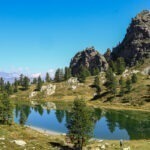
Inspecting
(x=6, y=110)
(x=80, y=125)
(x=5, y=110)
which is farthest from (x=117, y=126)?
(x=80, y=125)

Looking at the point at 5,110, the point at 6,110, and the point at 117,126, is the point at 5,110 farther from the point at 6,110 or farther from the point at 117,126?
the point at 117,126

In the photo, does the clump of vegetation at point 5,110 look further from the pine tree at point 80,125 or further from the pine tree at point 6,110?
the pine tree at point 80,125

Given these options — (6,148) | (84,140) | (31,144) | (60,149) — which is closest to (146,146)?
(84,140)

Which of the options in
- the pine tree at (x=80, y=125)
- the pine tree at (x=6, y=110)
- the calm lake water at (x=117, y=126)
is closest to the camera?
the pine tree at (x=80, y=125)

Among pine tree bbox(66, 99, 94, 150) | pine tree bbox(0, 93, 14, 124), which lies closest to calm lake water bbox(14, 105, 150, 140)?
pine tree bbox(0, 93, 14, 124)

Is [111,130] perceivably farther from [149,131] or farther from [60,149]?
[60,149]

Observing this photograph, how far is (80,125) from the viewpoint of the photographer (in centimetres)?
5978

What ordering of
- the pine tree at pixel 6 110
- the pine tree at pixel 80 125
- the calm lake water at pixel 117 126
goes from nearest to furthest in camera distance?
the pine tree at pixel 80 125, the pine tree at pixel 6 110, the calm lake water at pixel 117 126

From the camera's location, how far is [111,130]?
11131 cm

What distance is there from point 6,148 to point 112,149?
2043cm

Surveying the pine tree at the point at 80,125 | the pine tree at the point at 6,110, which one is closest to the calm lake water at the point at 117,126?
the pine tree at the point at 6,110

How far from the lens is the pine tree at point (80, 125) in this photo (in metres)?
59.4

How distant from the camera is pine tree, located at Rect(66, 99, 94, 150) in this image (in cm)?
5941

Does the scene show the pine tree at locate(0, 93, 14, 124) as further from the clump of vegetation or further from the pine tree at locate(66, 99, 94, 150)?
the pine tree at locate(66, 99, 94, 150)
